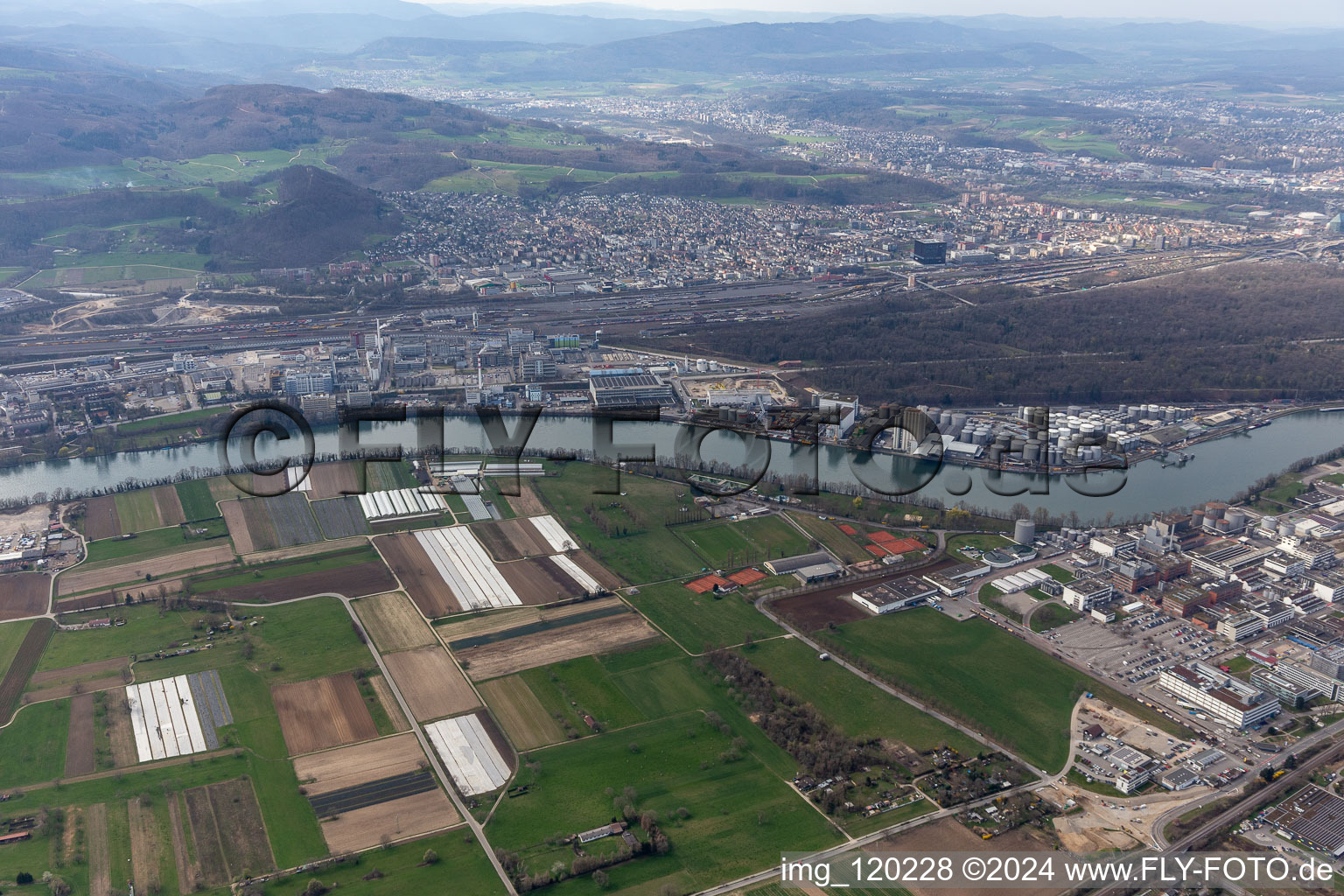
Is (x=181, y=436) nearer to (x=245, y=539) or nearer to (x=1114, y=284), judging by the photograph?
(x=245, y=539)

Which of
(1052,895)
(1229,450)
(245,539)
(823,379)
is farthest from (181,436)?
(1229,450)

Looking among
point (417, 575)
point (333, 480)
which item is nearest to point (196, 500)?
point (333, 480)

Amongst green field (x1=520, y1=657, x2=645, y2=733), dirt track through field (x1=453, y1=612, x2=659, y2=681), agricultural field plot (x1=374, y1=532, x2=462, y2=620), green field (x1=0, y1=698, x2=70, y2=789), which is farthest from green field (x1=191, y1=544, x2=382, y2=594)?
green field (x1=520, y1=657, x2=645, y2=733)

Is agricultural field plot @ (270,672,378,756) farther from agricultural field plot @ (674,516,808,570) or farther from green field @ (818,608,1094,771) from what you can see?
green field @ (818,608,1094,771)

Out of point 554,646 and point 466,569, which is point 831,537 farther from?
point 466,569

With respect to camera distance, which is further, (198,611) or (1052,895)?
(198,611)
